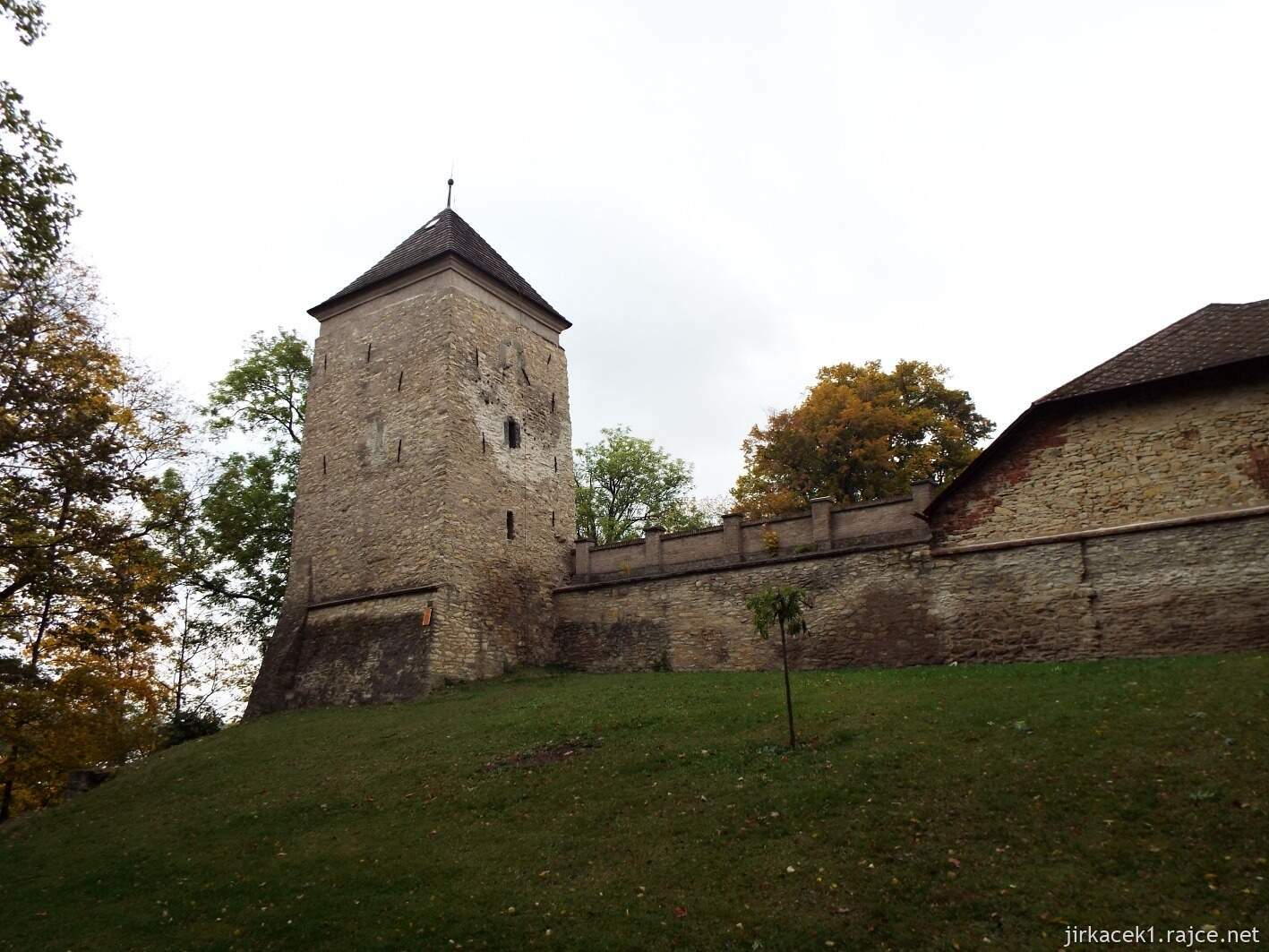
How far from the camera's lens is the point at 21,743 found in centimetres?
1220

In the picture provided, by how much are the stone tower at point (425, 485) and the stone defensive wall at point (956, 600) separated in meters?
2.68

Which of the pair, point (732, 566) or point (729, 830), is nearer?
point (729, 830)

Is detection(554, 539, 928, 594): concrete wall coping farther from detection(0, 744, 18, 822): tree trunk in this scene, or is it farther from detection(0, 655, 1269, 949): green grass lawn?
detection(0, 744, 18, 822): tree trunk

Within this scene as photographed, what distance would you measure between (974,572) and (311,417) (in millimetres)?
16994

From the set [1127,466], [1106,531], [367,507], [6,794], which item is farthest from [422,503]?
[1127,466]

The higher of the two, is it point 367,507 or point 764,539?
point 367,507

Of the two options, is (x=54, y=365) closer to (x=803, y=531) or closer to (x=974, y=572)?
(x=803, y=531)

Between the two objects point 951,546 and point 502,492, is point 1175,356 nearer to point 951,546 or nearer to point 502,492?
point 951,546

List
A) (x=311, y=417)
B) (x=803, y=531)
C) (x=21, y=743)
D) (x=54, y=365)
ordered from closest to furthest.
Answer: (x=54, y=365) → (x=21, y=743) → (x=803, y=531) → (x=311, y=417)

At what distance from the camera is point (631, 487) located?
117 feet

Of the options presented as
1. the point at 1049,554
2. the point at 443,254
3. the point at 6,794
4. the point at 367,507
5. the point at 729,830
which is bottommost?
the point at 6,794

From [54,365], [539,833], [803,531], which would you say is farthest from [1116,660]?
[54,365]

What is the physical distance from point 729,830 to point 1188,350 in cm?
1172

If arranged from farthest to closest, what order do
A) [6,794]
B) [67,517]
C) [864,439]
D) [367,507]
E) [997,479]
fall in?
[864,439] → [367,507] → [6,794] → [997,479] → [67,517]
